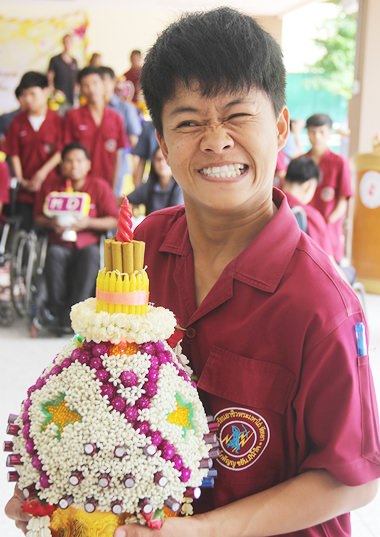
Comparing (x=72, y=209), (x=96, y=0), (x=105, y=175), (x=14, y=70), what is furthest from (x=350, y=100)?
(x=14, y=70)

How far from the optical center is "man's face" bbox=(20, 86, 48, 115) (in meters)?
5.38

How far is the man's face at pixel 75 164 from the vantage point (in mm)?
4395

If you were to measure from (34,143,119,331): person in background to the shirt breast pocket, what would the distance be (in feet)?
11.2

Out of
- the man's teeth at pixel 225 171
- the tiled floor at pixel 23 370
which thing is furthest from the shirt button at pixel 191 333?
the tiled floor at pixel 23 370

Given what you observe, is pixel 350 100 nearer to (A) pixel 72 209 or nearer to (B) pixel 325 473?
(A) pixel 72 209

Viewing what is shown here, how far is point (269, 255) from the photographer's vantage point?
0.97 m

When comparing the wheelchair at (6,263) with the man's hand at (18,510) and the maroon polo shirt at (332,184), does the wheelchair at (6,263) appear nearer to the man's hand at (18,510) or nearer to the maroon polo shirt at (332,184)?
the maroon polo shirt at (332,184)

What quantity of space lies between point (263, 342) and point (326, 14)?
1288 centimetres

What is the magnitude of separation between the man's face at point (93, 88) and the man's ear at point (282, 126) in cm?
461

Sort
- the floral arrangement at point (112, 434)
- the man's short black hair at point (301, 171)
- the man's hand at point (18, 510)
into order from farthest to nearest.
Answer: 1. the man's short black hair at point (301, 171)
2. the man's hand at point (18, 510)
3. the floral arrangement at point (112, 434)

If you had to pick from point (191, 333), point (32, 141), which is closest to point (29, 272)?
point (32, 141)

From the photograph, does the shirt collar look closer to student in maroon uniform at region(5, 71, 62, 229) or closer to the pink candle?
the pink candle

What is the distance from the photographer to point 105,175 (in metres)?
5.51

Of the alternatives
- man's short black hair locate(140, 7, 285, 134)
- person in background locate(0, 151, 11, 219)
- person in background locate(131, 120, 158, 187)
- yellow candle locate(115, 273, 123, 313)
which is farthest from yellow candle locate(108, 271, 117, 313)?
person in background locate(131, 120, 158, 187)
